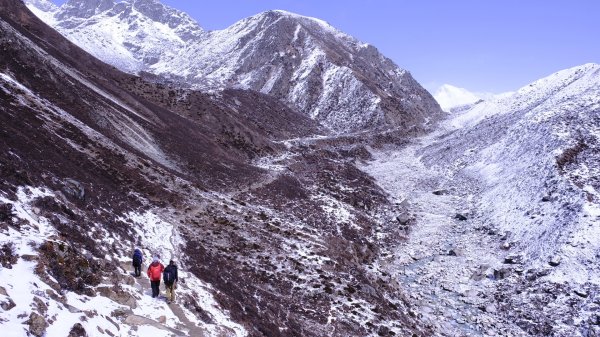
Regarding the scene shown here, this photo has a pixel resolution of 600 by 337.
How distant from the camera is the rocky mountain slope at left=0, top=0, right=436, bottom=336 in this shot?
12.9m

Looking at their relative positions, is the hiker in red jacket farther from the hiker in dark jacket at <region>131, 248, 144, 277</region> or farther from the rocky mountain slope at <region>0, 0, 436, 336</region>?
the hiker in dark jacket at <region>131, 248, 144, 277</region>

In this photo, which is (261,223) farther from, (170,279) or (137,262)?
(170,279)

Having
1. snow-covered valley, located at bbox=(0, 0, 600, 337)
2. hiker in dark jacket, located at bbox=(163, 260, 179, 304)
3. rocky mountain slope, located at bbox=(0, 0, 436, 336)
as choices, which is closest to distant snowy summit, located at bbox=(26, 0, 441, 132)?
snow-covered valley, located at bbox=(0, 0, 600, 337)

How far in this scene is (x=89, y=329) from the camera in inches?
434

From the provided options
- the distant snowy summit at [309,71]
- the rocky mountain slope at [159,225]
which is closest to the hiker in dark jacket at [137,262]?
the rocky mountain slope at [159,225]

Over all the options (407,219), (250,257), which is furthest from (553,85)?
(250,257)

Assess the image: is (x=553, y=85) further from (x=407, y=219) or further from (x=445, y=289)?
(x=445, y=289)

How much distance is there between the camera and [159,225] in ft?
81.8

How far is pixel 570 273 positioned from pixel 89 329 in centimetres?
2649

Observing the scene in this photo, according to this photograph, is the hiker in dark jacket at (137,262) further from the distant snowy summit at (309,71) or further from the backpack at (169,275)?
the distant snowy summit at (309,71)

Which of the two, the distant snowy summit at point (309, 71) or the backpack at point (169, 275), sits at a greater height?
the distant snowy summit at point (309, 71)

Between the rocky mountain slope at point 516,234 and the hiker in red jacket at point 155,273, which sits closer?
the hiker in red jacket at point 155,273

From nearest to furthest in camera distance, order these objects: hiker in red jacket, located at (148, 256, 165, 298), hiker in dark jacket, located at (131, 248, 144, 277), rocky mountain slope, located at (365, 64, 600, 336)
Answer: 1. hiker in red jacket, located at (148, 256, 165, 298)
2. hiker in dark jacket, located at (131, 248, 144, 277)
3. rocky mountain slope, located at (365, 64, 600, 336)

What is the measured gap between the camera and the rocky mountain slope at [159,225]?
12.9 meters
